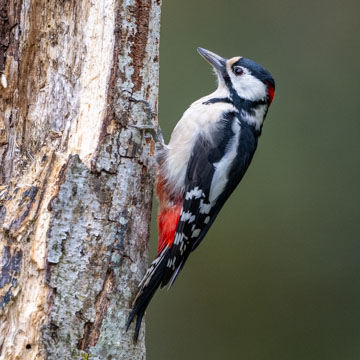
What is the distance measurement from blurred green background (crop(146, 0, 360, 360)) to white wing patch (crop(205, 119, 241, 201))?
214cm

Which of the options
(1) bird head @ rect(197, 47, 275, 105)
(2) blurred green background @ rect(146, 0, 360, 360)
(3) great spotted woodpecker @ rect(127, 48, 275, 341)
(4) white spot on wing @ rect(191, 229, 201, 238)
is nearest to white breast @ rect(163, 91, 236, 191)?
(3) great spotted woodpecker @ rect(127, 48, 275, 341)

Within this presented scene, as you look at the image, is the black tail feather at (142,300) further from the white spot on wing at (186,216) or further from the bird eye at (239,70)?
the bird eye at (239,70)

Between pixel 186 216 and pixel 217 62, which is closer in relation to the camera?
pixel 186 216

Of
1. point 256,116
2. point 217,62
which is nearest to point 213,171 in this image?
point 256,116

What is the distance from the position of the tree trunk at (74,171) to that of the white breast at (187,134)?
22 centimetres

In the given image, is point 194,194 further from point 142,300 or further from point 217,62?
point 217,62

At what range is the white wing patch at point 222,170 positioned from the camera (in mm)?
3383

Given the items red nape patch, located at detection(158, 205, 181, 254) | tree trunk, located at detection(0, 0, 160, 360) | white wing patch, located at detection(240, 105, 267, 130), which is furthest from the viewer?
white wing patch, located at detection(240, 105, 267, 130)

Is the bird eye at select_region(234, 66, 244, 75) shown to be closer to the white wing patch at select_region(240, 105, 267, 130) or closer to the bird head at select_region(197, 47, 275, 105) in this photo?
the bird head at select_region(197, 47, 275, 105)

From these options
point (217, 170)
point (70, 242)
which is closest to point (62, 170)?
point (70, 242)

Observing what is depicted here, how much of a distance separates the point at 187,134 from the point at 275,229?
99.6 inches

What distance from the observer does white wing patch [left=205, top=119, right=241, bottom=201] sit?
3.38 metres

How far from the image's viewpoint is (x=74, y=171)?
269 centimetres

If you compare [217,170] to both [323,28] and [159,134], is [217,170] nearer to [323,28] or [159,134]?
[159,134]
